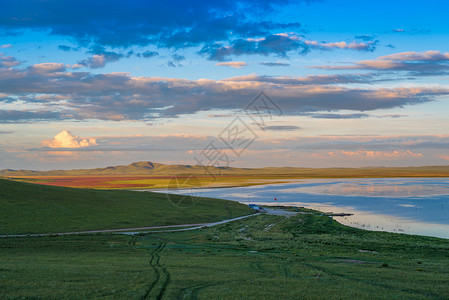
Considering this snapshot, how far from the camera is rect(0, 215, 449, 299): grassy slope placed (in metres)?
17.8

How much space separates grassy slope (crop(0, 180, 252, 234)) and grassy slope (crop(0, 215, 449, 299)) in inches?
509

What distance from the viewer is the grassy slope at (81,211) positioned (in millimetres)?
54528

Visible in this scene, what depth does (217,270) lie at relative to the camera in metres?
24.2

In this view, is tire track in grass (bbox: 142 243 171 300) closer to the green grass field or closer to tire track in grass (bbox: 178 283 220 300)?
the green grass field

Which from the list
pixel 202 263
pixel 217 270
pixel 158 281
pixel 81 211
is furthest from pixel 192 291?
pixel 81 211

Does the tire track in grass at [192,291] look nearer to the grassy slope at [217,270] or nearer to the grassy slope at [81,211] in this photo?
the grassy slope at [217,270]

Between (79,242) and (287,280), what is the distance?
26915 millimetres

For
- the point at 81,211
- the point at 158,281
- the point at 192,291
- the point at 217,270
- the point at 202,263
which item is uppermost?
the point at 192,291

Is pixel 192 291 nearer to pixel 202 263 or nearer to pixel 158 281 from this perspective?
pixel 158 281

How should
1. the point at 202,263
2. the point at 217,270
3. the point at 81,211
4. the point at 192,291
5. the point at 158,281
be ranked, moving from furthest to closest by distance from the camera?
1. the point at 81,211
2. the point at 202,263
3. the point at 217,270
4. the point at 158,281
5. the point at 192,291

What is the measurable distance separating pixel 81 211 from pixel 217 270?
48.6m

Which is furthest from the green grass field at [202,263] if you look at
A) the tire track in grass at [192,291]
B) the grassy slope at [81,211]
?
the grassy slope at [81,211]

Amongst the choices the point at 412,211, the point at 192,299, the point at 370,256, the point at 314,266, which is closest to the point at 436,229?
the point at 412,211

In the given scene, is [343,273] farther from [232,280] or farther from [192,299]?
[192,299]
